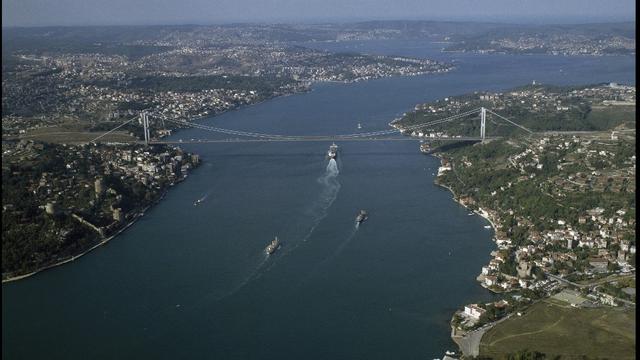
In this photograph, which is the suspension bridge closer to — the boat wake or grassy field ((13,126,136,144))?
grassy field ((13,126,136,144))

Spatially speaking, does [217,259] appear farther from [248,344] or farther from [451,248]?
[451,248]

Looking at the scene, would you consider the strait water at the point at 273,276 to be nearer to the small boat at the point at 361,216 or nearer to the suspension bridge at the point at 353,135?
the small boat at the point at 361,216

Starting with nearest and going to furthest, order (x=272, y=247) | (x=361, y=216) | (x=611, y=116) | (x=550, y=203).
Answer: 1. (x=272, y=247)
2. (x=361, y=216)
3. (x=550, y=203)
4. (x=611, y=116)

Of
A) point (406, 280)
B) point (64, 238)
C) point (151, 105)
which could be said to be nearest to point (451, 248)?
point (406, 280)

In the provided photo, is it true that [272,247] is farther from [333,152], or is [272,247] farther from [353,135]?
[353,135]

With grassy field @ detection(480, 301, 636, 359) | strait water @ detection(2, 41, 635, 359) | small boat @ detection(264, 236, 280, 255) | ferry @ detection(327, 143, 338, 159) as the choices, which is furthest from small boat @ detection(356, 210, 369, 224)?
ferry @ detection(327, 143, 338, 159)

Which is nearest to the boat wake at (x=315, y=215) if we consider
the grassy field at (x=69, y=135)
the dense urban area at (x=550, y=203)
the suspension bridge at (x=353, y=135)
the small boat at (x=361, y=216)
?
the small boat at (x=361, y=216)

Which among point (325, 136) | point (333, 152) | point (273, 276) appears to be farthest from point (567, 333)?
point (325, 136)
